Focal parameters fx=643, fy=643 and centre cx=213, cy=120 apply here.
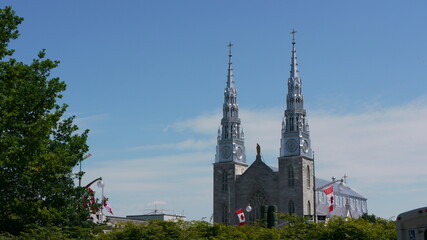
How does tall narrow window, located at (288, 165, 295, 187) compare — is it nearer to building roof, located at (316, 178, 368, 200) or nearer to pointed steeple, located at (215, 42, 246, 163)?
pointed steeple, located at (215, 42, 246, 163)

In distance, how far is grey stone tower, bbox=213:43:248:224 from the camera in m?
101

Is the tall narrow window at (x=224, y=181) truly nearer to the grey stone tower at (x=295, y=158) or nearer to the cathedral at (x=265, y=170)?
the cathedral at (x=265, y=170)

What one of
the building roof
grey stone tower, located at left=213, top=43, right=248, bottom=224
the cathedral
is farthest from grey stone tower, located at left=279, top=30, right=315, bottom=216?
the building roof

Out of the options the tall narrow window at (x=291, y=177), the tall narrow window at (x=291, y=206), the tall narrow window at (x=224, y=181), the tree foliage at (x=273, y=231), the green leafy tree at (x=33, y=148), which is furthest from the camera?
the tall narrow window at (x=224, y=181)

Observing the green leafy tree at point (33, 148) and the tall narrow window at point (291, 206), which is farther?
the tall narrow window at point (291, 206)

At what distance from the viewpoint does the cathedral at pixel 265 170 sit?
310 ft

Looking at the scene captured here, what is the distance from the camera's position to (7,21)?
28.8 metres

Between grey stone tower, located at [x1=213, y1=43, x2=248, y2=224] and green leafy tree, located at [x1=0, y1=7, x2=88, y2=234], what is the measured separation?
71088 millimetres

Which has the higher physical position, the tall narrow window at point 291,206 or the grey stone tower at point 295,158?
the grey stone tower at point 295,158

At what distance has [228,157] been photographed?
337 ft

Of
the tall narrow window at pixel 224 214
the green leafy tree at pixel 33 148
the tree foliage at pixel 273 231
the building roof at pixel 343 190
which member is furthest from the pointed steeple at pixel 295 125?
the tree foliage at pixel 273 231

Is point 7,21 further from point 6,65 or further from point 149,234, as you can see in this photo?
point 149,234

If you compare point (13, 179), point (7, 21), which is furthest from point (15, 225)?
point (7, 21)

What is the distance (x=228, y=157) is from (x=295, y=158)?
12406mm
